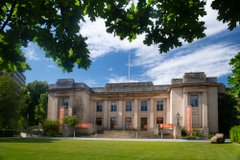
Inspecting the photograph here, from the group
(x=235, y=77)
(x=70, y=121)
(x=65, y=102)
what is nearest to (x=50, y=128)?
(x=70, y=121)

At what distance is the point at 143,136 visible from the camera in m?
37.5

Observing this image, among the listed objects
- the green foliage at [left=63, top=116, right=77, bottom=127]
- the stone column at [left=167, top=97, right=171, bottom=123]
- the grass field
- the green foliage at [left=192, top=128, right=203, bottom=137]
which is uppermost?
the stone column at [left=167, top=97, right=171, bottom=123]

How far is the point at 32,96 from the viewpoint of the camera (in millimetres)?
52438

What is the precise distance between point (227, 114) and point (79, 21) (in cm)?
3849

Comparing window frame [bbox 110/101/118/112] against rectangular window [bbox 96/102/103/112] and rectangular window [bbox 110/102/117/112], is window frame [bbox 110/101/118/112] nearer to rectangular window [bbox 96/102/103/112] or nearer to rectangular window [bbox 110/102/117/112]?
rectangular window [bbox 110/102/117/112]

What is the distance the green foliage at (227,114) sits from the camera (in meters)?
38.4

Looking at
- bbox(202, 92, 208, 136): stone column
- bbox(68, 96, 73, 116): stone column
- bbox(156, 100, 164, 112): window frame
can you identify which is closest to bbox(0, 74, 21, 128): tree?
bbox(68, 96, 73, 116): stone column

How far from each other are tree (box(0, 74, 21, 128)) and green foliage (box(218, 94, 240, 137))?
2974 centimetres

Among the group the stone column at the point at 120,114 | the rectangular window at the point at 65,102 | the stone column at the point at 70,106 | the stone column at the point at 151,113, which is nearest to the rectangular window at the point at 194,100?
the stone column at the point at 151,113

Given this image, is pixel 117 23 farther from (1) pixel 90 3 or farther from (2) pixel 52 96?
(2) pixel 52 96

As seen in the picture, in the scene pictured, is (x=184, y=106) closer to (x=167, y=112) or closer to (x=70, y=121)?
(x=167, y=112)

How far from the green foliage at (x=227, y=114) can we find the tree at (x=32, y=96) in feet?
113

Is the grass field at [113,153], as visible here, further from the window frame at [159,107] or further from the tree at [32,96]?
the tree at [32,96]

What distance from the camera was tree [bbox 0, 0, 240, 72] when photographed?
15.5 ft
